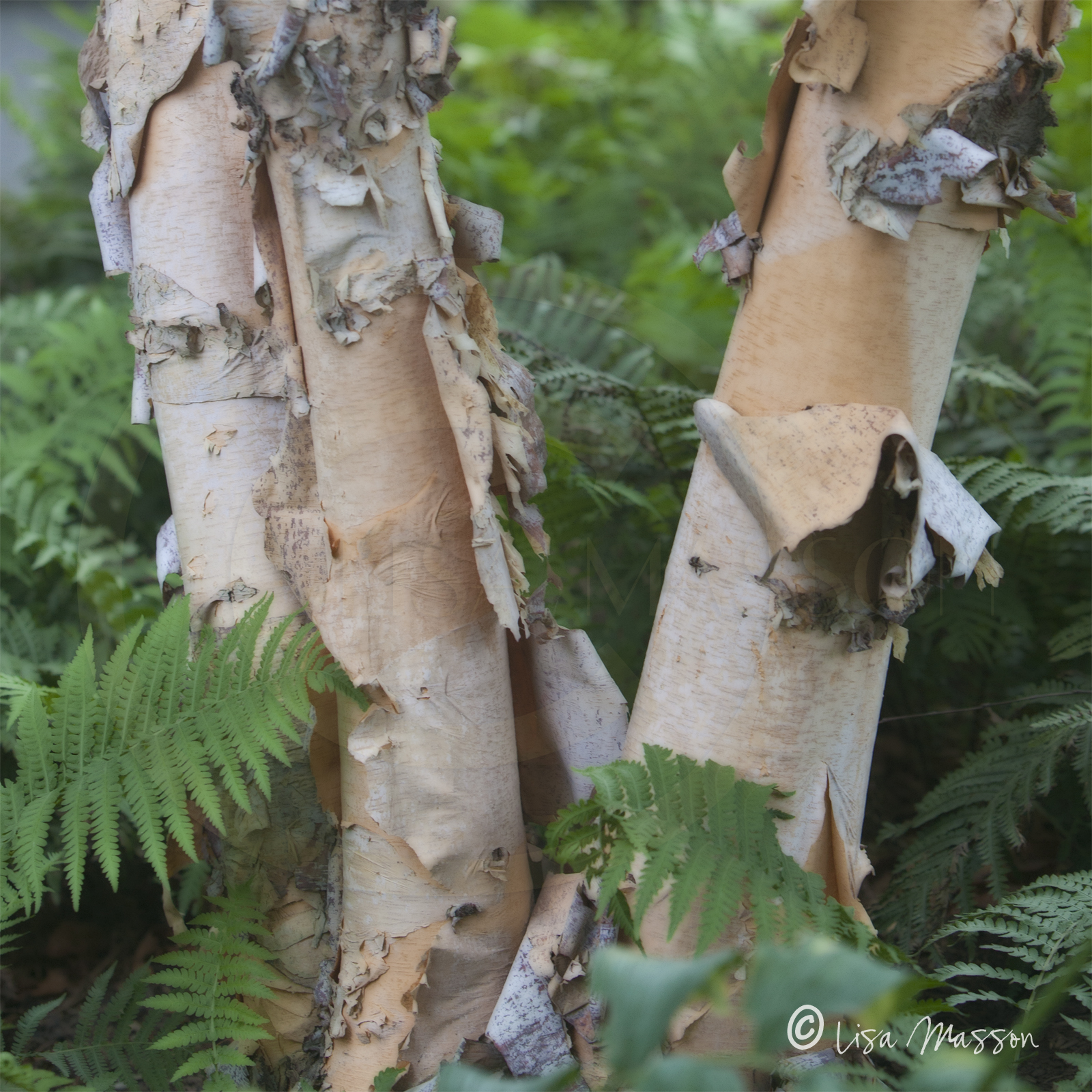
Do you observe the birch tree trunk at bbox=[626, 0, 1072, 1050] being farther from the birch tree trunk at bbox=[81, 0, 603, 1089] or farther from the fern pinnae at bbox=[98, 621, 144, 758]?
the fern pinnae at bbox=[98, 621, 144, 758]

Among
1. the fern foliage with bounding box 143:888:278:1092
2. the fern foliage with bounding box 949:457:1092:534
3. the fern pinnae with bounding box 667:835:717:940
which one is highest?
the fern foliage with bounding box 949:457:1092:534

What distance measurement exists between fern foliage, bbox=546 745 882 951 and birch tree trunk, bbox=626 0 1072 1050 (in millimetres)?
68

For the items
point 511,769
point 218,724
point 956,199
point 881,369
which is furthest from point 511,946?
point 956,199

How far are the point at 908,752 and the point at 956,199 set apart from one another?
1193mm

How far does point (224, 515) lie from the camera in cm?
109

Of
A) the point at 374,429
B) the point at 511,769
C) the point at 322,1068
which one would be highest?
the point at 374,429

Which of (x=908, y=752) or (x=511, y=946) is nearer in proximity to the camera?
(x=511, y=946)

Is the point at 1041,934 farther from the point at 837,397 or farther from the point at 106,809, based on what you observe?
the point at 106,809

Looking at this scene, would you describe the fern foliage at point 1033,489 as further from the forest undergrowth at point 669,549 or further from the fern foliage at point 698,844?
the fern foliage at point 698,844

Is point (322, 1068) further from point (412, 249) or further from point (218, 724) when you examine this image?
point (412, 249)

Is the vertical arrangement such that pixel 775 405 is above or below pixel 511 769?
above

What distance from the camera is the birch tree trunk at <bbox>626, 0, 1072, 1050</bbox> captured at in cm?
79

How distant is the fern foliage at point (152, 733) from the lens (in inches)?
37.7

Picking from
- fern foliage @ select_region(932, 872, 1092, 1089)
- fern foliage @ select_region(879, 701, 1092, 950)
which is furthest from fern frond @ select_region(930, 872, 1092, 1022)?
fern foliage @ select_region(879, 701, 1092, 950)
